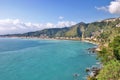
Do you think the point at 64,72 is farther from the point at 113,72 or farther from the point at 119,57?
the point at 113,72

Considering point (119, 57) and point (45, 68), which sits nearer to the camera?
point (119, 57)

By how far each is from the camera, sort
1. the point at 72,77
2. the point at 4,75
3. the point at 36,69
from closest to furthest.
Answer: the point at 72,77, the point at 4,75, the point at 36,69

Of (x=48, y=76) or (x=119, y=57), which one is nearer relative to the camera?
(x=119, y=57)

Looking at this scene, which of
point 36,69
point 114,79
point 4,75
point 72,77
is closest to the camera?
point 114,79

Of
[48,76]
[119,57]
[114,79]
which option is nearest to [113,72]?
[114,79]

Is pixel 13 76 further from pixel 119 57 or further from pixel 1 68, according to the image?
pixel 119 57

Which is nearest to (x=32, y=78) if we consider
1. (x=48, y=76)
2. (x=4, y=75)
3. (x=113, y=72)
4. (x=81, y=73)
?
(x=48, y=76)

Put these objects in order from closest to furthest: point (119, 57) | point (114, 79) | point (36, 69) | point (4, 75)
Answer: point (114, 79)
point (119, 57)
point (4, 75)
point (36, 69)

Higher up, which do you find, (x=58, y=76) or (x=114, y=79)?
(x=114, y=79)

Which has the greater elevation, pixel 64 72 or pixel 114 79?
pixel 114 79
